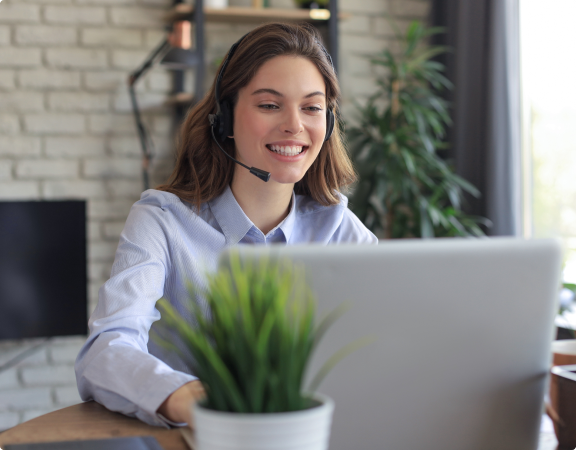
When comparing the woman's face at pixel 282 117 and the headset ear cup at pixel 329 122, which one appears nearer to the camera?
the woman's face at pixel 282 117

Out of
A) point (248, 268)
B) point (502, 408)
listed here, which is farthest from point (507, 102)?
point (248, 268)

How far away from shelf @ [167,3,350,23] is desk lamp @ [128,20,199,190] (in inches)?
2.3

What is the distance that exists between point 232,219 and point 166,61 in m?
1.03

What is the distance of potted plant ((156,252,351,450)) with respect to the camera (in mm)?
458

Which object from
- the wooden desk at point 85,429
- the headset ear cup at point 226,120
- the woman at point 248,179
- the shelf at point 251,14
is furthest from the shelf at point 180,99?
the wooden desk at point 85,429

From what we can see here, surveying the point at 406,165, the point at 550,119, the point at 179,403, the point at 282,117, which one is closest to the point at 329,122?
the point at 282,117

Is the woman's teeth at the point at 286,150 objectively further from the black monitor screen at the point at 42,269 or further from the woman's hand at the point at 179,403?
the black monitor screen at the point at 42,269

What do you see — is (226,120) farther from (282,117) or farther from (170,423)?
(170,423)

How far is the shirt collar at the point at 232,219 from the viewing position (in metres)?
1.33

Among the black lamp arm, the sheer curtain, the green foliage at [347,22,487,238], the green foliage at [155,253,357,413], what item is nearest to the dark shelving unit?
the black lamp arm

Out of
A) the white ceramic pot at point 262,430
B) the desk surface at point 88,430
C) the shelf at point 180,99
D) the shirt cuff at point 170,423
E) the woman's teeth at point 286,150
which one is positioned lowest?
the desk surface at point 88,430

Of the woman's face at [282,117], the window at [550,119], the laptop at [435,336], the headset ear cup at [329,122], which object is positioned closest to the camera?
the laptop at [435,336]

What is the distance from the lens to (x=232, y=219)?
1.35m

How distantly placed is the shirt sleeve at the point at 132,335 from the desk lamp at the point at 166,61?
103 cm
